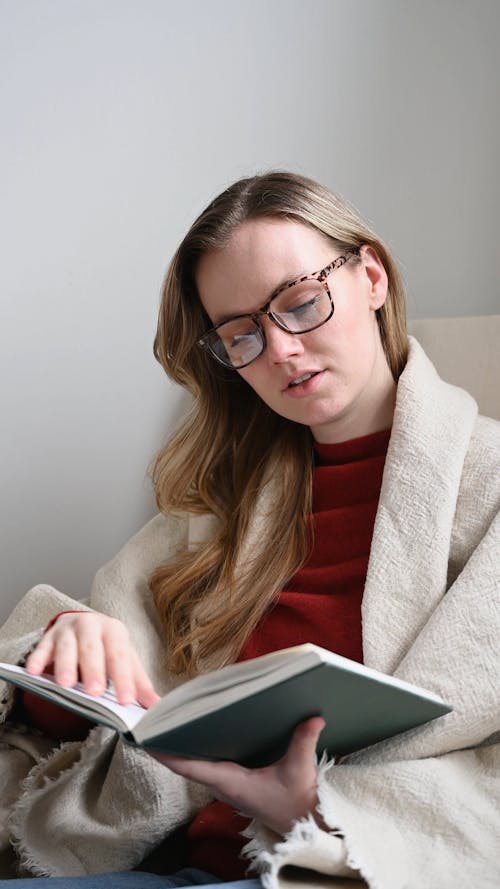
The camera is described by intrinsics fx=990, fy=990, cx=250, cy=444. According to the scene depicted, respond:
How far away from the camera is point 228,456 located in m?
1.50

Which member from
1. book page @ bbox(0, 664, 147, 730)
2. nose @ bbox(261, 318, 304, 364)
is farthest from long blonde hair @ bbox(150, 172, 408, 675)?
book page @ bbox(0, 664, 147, 730)

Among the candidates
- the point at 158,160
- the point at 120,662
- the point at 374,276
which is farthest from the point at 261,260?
the point at 158,160

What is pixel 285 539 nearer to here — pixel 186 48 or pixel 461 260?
pixel 461 260

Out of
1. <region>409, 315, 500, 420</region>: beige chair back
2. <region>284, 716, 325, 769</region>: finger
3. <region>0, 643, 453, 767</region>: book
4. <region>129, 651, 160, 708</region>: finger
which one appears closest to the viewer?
→ <region>0, 643, 453, 767</region>: book

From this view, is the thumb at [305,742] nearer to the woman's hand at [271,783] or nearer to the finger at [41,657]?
the woman's hand at [271,783]

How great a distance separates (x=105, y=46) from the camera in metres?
1.79

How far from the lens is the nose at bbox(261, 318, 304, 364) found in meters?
1.20

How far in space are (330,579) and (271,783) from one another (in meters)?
0.38

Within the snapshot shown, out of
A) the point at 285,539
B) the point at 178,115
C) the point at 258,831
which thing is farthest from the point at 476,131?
the point at 258,831

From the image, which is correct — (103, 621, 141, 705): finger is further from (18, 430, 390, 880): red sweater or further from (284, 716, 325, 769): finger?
(18, 430, 390, 880): red sweater

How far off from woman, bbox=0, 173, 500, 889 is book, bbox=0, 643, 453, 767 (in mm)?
31

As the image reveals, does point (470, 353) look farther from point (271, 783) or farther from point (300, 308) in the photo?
point (271, 783)

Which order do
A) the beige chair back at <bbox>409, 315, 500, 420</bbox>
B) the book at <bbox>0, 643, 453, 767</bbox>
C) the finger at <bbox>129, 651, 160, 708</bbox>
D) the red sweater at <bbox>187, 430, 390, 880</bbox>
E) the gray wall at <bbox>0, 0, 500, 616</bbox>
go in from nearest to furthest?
the book at <bbox>0, 643, 453, 767</bbox> → the finger at <bbox>129, 651, 160, 708</bbox> → the red sweater at <bbox>187, 430, 390, 880</bbox> → the beige chair back at <bbox>409, 315, 500, 420</bbox> → the gray wall at <bbox>0, 0, 500, 616</bbox>

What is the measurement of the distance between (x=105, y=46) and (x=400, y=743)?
136cm
